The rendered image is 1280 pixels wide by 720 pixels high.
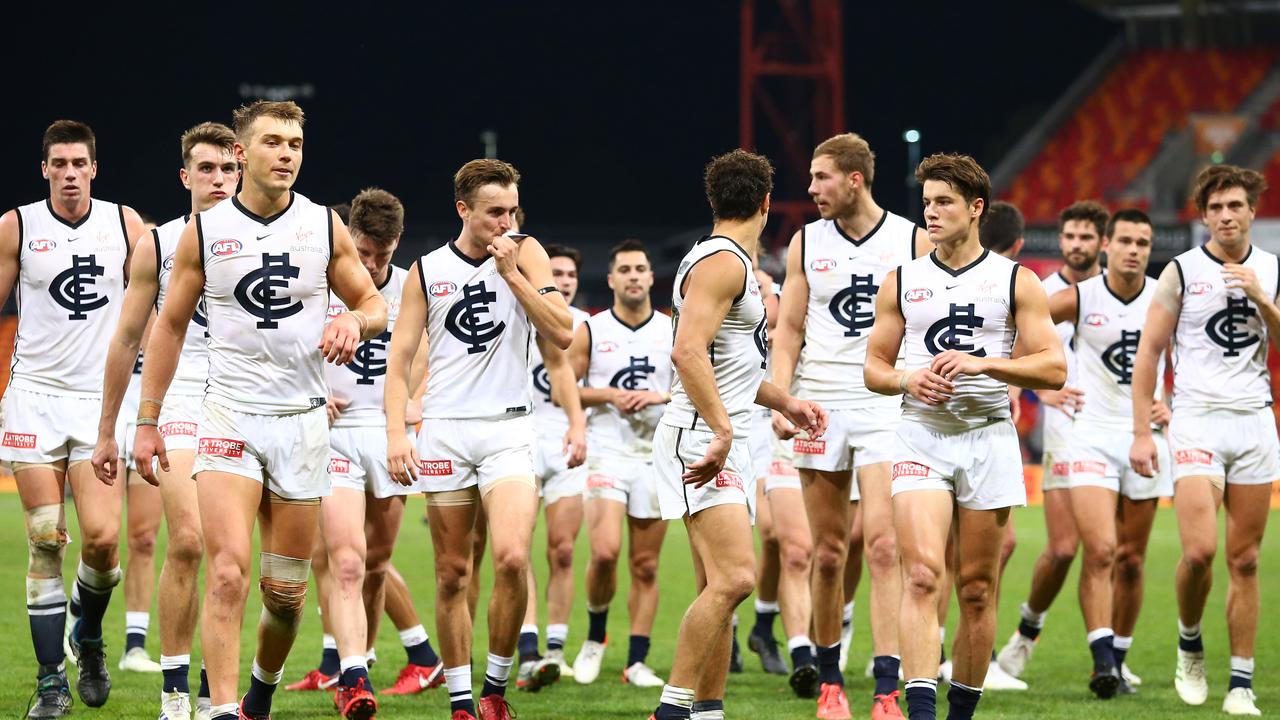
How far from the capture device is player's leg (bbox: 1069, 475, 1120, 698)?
29.0ft

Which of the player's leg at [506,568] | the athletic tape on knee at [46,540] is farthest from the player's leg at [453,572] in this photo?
the athletic tape on knee at [46,540]

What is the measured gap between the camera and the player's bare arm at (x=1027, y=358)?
20.8ft

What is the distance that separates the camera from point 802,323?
8.30m

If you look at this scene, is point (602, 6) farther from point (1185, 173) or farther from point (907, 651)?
point (907, 651)

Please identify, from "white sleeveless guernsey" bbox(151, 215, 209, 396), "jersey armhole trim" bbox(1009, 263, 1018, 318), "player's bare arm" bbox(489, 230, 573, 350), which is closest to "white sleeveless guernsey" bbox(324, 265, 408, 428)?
"white sleeveless guernsey" bbox(151, 215, 209, 396)

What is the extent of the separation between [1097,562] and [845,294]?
2.34 meters

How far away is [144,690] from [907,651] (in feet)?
13.6

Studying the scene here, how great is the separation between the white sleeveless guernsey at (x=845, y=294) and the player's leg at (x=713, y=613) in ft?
6.09

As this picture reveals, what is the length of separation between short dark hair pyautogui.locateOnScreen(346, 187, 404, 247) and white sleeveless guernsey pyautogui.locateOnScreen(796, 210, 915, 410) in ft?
7.22

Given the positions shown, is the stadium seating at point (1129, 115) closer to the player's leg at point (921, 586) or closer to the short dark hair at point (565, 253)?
the short dark hair at point (565, 253)

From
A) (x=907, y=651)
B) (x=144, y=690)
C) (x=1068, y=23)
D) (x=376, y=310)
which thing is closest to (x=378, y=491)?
(x=144, y=690)

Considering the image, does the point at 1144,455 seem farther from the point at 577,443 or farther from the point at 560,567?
the point at 560,567

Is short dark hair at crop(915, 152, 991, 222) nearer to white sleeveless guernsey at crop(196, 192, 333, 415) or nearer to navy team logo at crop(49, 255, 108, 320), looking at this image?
white sleeveless guernsey at crop(196, 192, 333, 415)

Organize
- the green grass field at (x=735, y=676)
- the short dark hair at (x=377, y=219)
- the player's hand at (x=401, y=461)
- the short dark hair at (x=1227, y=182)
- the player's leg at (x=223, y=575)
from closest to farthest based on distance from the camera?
1. the player's leg at (x=223, y=575)
2. the player's hand at (x=401, y=461)
3. the green grass field at (x=735, y=676)
4. the short dark hair at (x=377, y=219)
5. the short dark hair at (x=1227, y=182)
